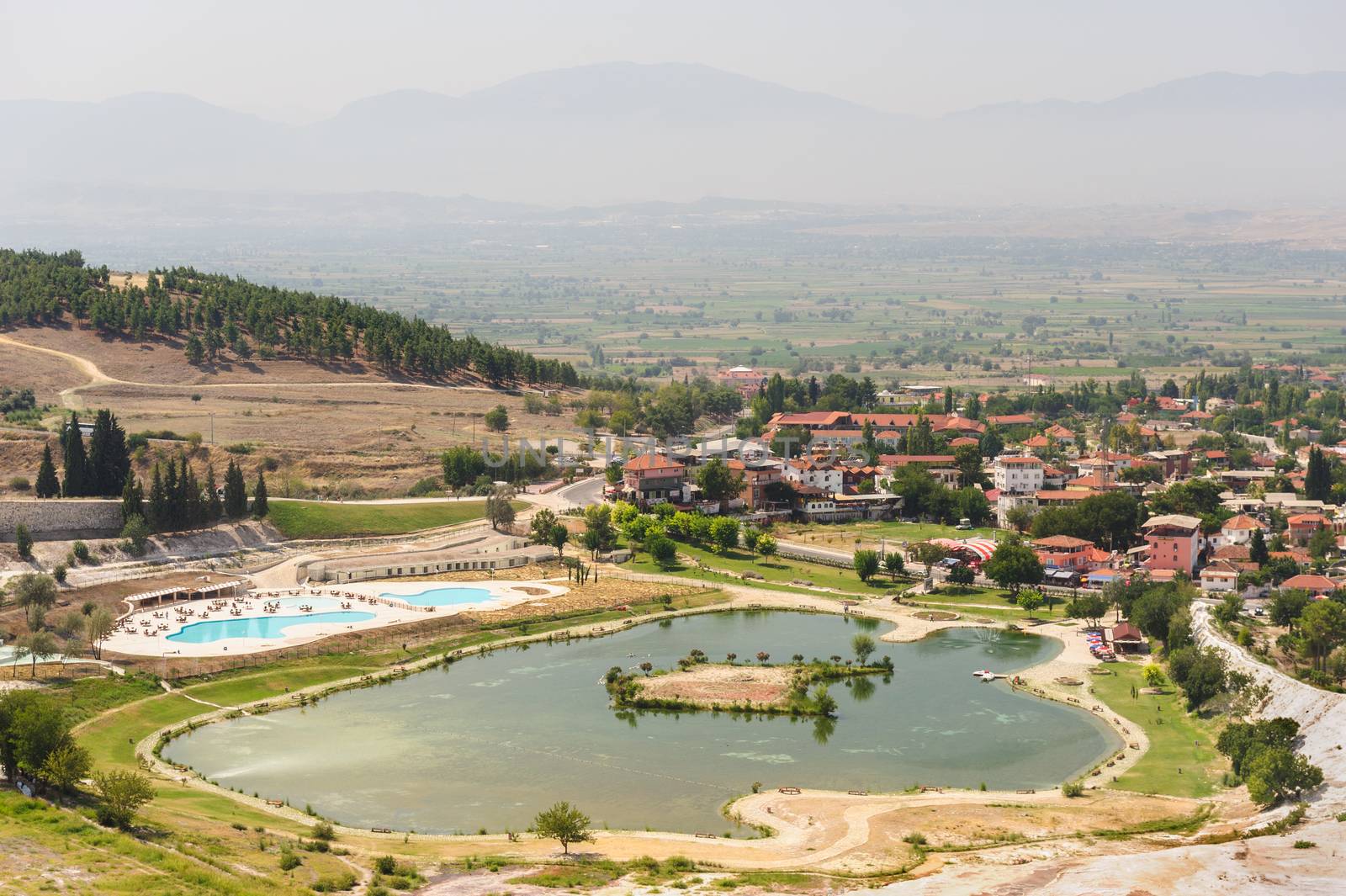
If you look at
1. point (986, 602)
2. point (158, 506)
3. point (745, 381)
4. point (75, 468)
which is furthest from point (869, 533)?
point (745, 381)

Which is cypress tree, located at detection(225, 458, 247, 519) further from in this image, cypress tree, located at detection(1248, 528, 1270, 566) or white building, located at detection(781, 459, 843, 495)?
cypress tree, located at detection(1248, 528, 1270, 566)

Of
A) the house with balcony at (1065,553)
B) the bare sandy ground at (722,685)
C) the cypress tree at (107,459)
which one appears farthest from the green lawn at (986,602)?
the cypress tree at (107,459)

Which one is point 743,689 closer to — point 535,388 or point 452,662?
point 452,662

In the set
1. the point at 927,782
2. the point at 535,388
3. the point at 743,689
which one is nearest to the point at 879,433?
the point at 535,388

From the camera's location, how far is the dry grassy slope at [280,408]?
2704 inches

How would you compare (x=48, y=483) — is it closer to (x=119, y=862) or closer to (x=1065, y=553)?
(x=119, y=862)

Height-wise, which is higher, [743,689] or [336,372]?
[336,372]

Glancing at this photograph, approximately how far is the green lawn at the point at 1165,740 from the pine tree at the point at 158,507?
31256 mm

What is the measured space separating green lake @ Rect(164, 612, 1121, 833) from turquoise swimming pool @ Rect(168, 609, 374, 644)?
537cm

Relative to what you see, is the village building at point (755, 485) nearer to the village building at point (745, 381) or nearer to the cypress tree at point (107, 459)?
the cypress tree at point (107, 459)

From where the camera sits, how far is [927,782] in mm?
36531

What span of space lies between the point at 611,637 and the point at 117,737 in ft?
53.6

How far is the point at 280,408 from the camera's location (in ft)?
256

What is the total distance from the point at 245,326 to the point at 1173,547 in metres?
52.9
